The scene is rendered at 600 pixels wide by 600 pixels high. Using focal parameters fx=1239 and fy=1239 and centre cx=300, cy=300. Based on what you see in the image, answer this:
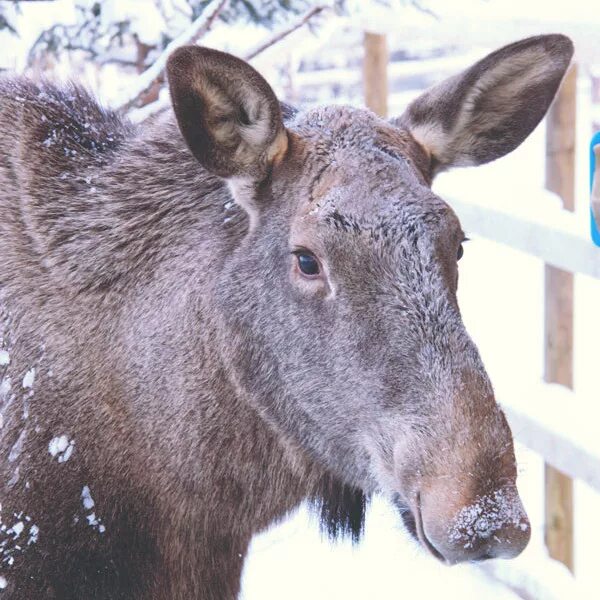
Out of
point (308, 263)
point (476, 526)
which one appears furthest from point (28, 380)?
point (476, 526)

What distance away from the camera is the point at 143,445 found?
3430 millimetres

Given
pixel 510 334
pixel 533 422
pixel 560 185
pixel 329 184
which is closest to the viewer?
pixel 329 184

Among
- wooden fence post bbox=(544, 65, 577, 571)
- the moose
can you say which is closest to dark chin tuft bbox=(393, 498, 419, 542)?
the moose

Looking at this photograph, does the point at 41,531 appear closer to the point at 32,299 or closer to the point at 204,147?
the point at 32,299

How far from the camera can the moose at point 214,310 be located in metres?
3.04

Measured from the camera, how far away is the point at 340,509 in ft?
11.7

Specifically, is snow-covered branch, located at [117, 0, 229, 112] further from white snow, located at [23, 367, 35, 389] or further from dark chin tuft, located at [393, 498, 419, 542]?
dark chin tuft, located at [393, 498, 419, 542]

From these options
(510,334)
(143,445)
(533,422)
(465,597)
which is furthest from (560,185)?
(143,445)

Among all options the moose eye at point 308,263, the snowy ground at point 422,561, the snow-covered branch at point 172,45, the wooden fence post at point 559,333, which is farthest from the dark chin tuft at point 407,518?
the wooden fence post at point 559,333

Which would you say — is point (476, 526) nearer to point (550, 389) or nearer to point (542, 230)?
point (542, 230)

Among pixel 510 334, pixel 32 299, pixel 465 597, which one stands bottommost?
pixel 510 334

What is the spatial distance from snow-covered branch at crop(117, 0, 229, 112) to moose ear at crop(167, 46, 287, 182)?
1.37 metres

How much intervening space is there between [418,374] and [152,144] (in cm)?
119

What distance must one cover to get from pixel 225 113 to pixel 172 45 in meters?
1.48
